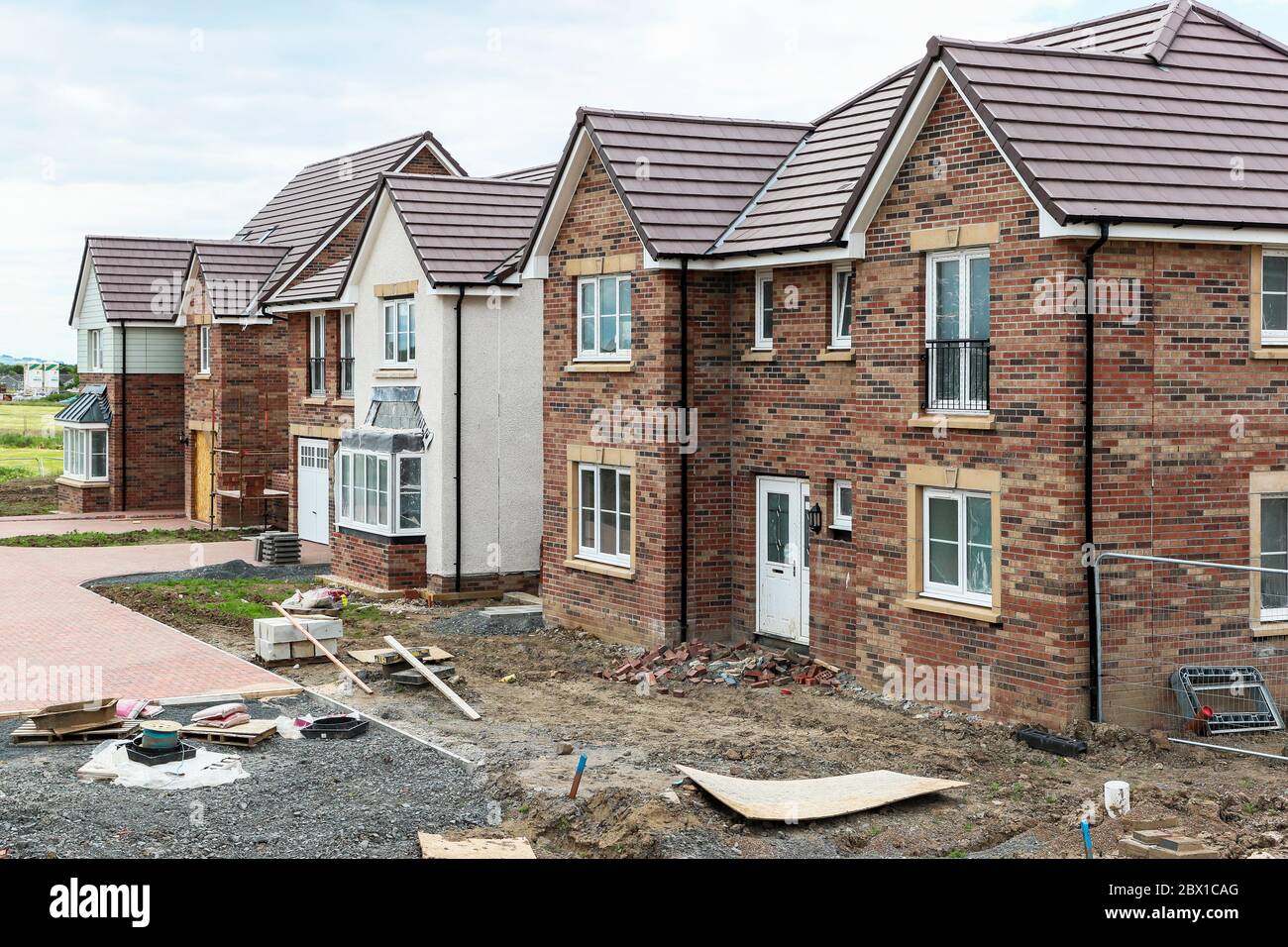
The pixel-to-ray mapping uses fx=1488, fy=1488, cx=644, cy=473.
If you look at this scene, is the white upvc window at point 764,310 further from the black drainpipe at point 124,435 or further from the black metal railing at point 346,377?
the black drainpipe at point 124,435

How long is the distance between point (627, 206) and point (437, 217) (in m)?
6.88

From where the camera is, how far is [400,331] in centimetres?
2656

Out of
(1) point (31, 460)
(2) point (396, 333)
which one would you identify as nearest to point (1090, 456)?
(2) point (396, 333)

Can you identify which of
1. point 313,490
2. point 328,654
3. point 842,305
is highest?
point 842,305

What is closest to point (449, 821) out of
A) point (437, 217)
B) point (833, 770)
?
point (833, 770)

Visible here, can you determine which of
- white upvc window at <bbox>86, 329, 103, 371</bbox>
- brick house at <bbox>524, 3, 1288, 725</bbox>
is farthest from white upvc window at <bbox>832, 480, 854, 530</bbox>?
white upvc window at <bbox>86, 329, 103, 371</bbox>

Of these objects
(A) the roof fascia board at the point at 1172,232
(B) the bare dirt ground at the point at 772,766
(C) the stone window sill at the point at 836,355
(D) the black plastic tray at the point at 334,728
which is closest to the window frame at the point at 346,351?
(B) the bare dirt ground at the point at 772,766

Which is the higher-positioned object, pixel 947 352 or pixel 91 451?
pixel 947 352

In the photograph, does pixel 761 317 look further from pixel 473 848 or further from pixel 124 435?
pixel 124 435

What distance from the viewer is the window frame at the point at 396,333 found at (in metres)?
26.1

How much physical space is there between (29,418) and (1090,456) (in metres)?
78.9

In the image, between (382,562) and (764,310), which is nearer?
(764,310)

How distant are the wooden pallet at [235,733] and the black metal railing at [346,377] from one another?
15149 mm

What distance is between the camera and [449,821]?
39.5 ft
